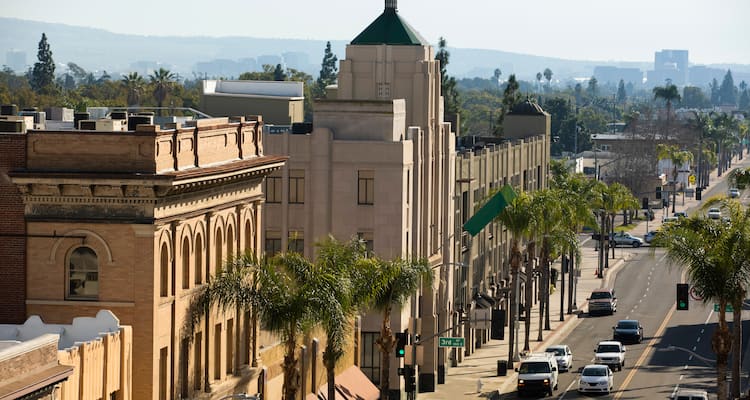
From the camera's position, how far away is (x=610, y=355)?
89125 millimetres

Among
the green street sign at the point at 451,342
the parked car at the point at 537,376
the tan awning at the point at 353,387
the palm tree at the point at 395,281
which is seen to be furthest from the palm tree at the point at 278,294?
the parked car at the point at 537,376

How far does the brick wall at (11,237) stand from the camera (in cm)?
4525

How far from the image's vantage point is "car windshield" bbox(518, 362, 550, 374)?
264 feet

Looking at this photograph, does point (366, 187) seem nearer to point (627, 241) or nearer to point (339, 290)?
point (339, 290)

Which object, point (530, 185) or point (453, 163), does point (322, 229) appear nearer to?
point (453, 163)

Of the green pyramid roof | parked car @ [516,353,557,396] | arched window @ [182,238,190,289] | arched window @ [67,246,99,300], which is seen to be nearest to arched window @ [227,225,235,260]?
arched window @ [182,238,190,289]

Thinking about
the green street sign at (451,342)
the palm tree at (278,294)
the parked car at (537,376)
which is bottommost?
the parked car at (537,376)

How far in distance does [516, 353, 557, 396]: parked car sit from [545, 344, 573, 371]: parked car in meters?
6.44

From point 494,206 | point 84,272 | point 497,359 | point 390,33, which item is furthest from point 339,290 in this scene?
point 497,359

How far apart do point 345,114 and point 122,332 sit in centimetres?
3632

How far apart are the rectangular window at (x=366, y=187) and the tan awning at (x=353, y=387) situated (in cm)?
896

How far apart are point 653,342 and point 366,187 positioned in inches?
1212

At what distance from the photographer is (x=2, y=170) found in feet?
148

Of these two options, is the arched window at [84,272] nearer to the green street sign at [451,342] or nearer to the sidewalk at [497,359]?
the green street sign at [451,342]
